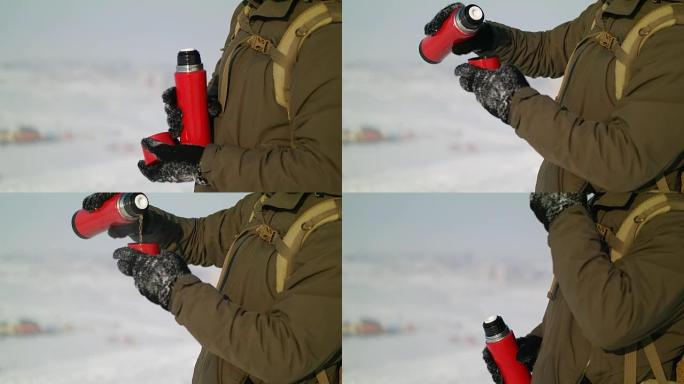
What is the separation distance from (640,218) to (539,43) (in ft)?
1.42

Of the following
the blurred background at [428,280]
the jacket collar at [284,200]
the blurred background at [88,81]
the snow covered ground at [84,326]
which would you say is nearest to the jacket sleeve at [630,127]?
the blurred background at [428,280]

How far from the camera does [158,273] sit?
2.04 meters

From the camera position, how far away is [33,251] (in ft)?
7.41

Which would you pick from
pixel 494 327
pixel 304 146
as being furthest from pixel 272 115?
pixel 494 327

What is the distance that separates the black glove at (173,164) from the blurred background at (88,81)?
0.13ft

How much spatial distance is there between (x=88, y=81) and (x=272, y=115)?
50cm

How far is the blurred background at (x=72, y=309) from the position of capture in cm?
219

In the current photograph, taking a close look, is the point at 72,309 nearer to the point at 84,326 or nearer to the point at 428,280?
the point at 84,326

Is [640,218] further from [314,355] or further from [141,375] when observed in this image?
[141,375]

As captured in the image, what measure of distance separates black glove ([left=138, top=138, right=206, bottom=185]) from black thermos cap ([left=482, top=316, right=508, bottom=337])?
0.71m

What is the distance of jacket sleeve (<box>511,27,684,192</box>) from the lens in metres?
1.85

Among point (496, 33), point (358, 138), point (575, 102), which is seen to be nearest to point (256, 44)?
point (358, 138)

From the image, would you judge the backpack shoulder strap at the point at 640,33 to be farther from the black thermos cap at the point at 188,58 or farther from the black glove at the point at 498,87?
the black thermos cap at the point at 188,58

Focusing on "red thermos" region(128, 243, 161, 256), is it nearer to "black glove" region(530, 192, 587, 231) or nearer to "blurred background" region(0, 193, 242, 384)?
"blurred background" region(0, 193, 242, 384)
